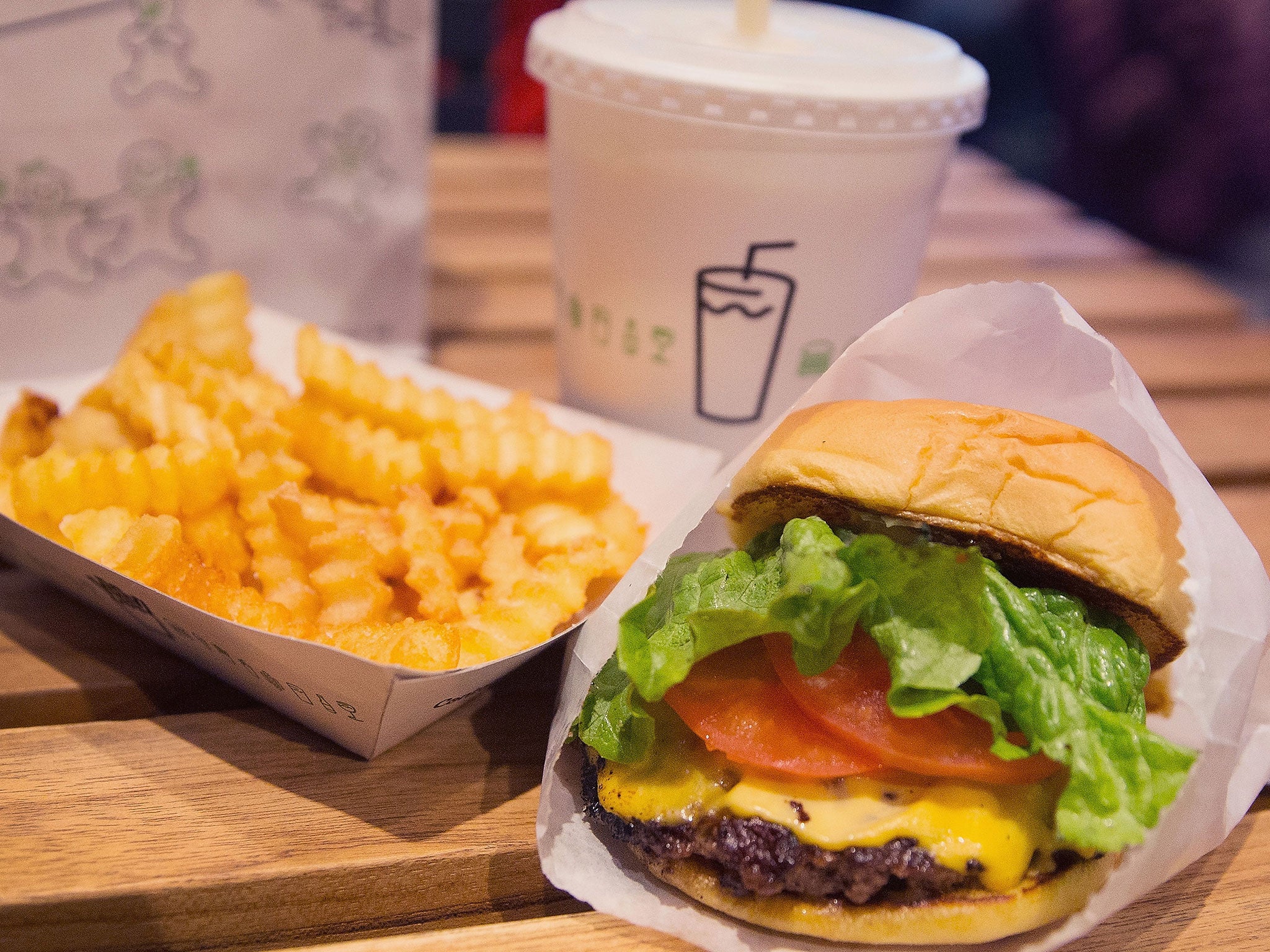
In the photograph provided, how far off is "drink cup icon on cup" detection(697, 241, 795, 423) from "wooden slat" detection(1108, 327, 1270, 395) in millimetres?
1125

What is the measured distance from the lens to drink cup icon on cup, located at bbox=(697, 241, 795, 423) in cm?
166

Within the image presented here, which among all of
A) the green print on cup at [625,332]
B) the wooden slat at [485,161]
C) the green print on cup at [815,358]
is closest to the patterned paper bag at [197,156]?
the green print on cup at [625,332]

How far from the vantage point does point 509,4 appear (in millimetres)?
4121

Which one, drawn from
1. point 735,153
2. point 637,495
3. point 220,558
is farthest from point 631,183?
point 220,558

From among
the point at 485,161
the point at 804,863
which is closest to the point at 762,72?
the point at 804,863

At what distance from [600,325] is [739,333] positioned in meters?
0.27

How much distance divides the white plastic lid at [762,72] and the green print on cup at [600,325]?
38 cm

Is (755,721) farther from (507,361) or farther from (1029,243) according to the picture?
(1029,243)

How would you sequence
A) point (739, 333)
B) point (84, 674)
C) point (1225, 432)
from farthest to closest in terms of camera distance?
1. point (1225, 432)
2. point (739, 333)
3. point (84, 674)

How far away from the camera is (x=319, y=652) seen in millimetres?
→ 1096

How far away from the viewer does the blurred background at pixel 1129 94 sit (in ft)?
13.2

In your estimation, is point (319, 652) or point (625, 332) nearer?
point (319, 652)

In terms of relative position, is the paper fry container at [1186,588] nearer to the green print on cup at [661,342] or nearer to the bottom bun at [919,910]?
the bottom bun at [919,910]

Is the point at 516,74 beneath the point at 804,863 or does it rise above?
above
